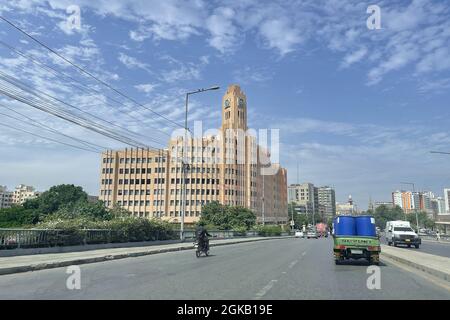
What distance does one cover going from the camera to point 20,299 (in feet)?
28.2

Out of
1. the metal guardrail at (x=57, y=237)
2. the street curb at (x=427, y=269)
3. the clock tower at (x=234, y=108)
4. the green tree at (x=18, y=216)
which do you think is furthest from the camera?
the clock tower at (x=234, y=108)

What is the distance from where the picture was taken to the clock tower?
134m

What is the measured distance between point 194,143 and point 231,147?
18.9m

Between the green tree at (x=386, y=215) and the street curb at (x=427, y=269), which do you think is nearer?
the street curb at (x=427, y=269)

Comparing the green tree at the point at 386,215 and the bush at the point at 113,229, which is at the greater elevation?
the green tree at the point at 386,215

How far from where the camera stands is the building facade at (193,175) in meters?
127

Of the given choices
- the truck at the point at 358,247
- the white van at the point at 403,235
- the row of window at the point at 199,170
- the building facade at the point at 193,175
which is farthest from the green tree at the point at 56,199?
the truck at the point at 358,247

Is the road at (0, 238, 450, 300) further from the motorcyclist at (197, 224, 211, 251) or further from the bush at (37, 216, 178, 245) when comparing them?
the bush at (37, 216, 178, 245)

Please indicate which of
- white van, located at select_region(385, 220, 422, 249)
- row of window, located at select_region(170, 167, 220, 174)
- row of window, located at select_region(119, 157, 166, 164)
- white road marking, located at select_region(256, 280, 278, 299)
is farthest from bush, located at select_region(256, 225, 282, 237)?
white road marking, located at select_region(256, 280, 278, 299)

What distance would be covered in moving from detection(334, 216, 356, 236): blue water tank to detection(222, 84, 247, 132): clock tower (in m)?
114

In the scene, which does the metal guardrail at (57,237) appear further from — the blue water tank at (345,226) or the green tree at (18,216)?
the green tree at (18,216)

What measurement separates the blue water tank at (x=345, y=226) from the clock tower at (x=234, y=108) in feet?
374
